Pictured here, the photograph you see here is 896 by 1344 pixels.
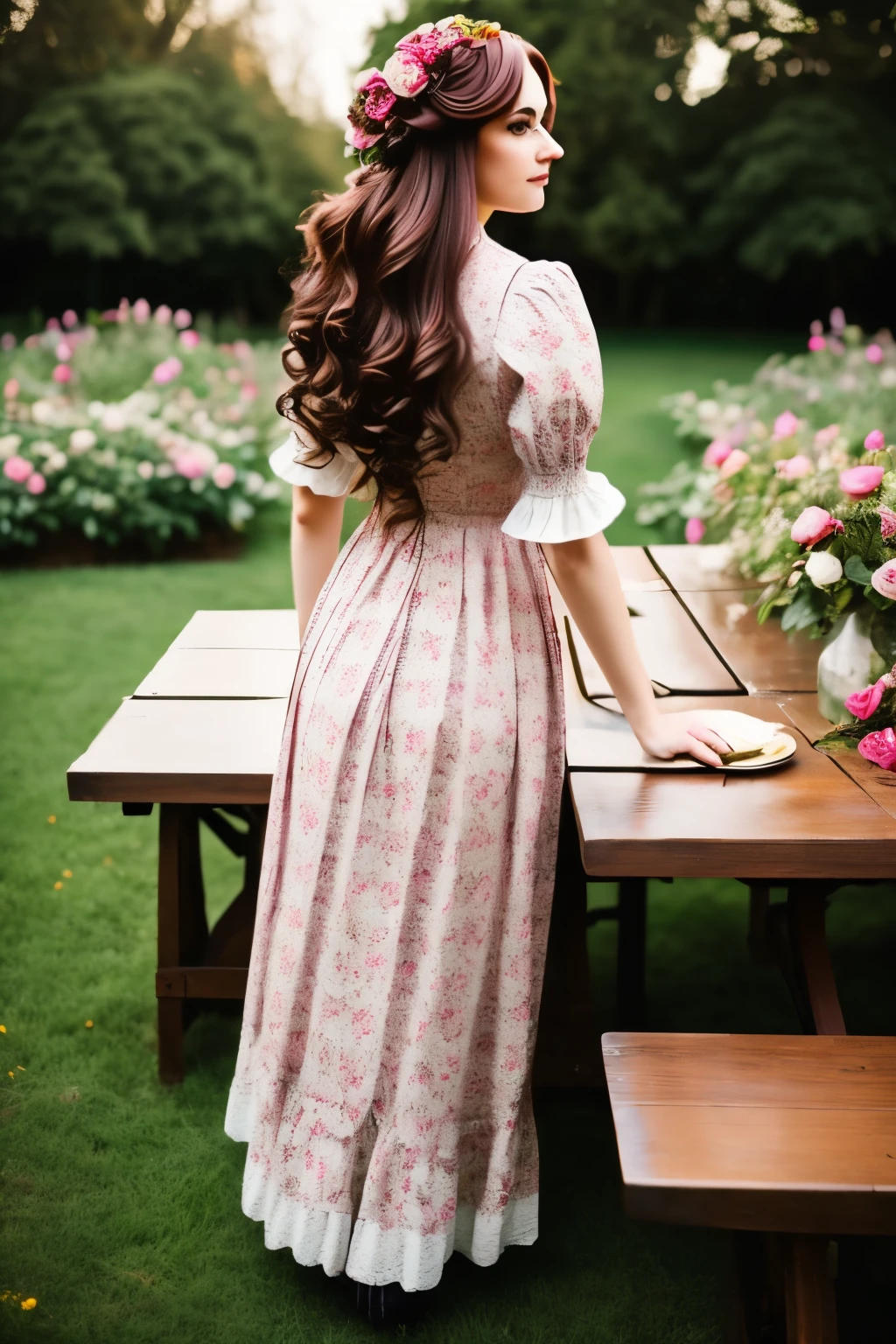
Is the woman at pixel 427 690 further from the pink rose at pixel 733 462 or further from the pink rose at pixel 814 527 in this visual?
the pink rose at pixel 733 462

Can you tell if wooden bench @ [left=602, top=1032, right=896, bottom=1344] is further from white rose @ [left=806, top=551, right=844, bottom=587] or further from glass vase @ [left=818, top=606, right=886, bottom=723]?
white rose @ [left=806, top=551, right=844, bottom=587]

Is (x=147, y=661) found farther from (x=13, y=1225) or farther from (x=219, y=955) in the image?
(x=13, y=1225)

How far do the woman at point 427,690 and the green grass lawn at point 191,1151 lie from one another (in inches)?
8.8

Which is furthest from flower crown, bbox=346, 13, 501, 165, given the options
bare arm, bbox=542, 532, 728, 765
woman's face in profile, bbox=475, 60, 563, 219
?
bare arm, bbox=542, 532, 728, 765

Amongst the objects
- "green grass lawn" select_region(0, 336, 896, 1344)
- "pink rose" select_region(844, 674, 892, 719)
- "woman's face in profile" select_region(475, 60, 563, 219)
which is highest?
"woman's face in profile" select_region(475, 60, 563, 219)

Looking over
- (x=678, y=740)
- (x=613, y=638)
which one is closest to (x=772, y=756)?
(x=678, y=740)

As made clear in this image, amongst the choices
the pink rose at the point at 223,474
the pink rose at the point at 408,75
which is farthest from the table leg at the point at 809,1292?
the pink rose at the point at 223,474

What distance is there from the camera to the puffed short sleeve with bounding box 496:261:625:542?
174 cm

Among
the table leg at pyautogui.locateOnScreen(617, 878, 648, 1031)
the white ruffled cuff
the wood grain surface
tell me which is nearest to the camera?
the white ruffled cuff

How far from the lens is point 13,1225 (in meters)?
2.40

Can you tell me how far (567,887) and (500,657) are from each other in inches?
36.2

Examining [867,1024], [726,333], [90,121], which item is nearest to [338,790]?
[867,1024]

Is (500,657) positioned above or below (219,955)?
above

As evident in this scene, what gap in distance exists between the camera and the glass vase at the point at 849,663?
2330 mm
